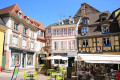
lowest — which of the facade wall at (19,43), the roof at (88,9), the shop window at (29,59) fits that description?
the shop window at (29,59)

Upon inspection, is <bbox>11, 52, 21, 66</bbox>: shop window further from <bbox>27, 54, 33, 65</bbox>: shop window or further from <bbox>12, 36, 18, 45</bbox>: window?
<bbox>27, 54, 33, 65</bbox>: shop window

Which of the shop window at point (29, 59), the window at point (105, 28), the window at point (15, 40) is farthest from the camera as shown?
the shop window at point (29, 59)

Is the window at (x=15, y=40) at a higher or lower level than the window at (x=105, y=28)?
lower

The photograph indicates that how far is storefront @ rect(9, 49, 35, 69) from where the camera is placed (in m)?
19.2

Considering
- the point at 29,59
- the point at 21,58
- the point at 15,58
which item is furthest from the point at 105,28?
the point at 15,58

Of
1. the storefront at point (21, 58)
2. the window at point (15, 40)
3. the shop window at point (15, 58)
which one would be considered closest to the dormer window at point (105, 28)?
the storefront at point (21, 58)

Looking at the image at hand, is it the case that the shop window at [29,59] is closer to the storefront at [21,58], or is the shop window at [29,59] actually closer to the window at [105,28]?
the storefront at [21,58]

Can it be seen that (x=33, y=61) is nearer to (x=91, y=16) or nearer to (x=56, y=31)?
(x=56, y=31)

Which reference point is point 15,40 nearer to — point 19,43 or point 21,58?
point 19,43

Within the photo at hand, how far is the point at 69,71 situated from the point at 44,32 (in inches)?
757

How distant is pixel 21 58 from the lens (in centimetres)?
2133

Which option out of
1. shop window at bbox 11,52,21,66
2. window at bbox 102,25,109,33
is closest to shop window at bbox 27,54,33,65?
shop window at bbox 11,52,21,66

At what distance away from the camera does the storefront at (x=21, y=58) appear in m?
19.2

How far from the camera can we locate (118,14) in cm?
2155
